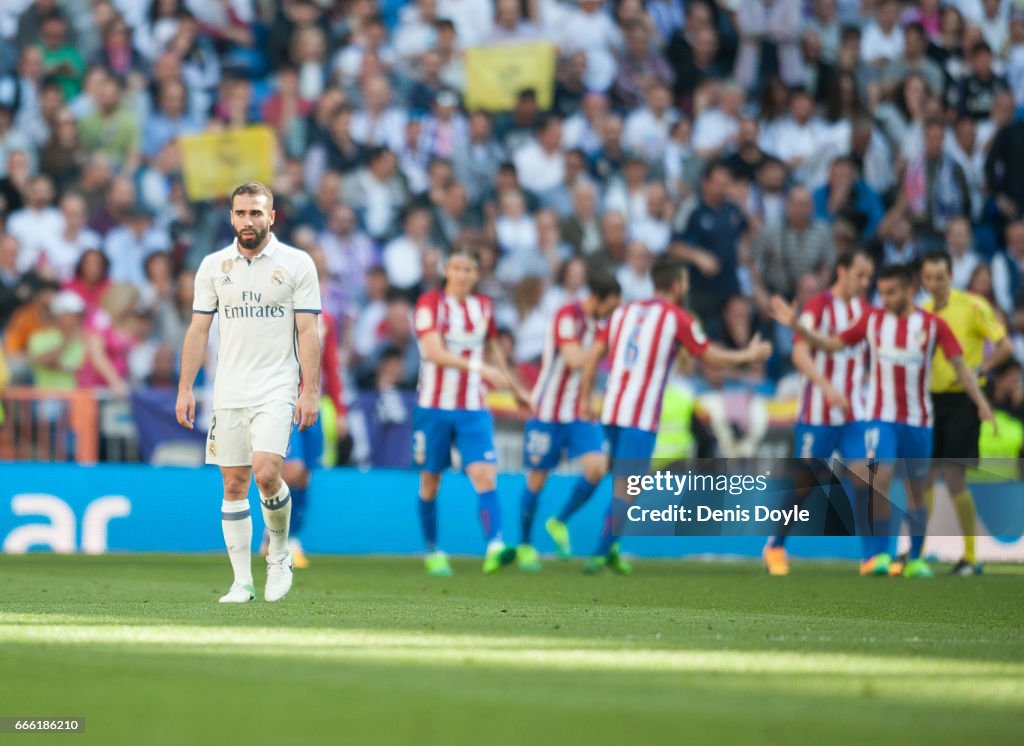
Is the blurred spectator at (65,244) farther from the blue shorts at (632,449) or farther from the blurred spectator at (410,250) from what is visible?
the blue shorts at (632,449)

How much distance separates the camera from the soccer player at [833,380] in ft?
43.5

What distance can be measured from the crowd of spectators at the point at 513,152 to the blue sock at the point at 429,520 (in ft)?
12.1

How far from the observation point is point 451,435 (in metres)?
13.1

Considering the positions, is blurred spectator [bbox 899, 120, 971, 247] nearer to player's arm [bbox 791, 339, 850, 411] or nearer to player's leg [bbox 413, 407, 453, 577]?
player's arm [bbox 791, 339, 850, 411]

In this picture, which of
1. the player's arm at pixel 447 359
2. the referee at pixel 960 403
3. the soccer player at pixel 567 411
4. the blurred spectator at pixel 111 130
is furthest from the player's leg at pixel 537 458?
Result: the blurred spectator at pixel 111 130

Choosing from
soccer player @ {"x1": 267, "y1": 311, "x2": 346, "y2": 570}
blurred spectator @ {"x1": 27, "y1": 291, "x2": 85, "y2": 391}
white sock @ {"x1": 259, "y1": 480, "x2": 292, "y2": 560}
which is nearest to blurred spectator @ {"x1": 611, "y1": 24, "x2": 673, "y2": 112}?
blurred spectator @ {"x1": 27, "y1": 291, "x2": 85, "y2": 391}

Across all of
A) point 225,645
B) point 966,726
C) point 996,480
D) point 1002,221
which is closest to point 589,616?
point 225,645

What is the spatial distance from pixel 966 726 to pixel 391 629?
3367mm

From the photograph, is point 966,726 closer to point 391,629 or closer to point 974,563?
point 391,629

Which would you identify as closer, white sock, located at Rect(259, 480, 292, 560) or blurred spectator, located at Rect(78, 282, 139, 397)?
white sock, located at Rect(259, 480, 292, 560)

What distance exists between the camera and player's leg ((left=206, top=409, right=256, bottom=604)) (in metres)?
9.07

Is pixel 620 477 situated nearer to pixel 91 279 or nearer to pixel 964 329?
pixel 964 329

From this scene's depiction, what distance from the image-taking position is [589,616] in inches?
343

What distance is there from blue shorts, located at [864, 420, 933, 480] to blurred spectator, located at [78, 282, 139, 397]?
260 inches
